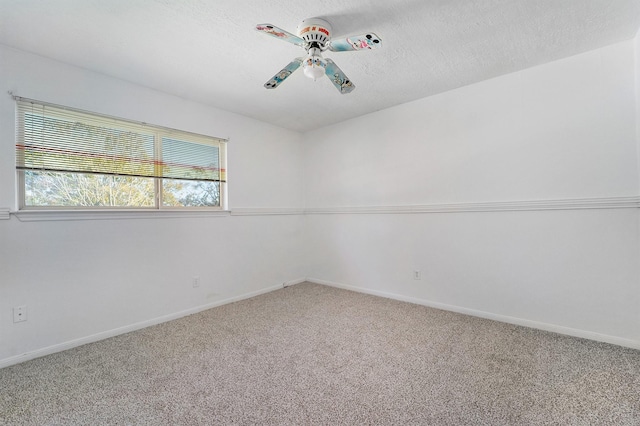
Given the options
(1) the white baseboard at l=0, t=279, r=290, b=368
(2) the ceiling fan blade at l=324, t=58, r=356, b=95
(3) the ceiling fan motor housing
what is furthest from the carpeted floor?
(3) the ceiling fan motor housing

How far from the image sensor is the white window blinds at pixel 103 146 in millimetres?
2193

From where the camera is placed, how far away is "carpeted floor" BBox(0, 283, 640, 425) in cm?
149

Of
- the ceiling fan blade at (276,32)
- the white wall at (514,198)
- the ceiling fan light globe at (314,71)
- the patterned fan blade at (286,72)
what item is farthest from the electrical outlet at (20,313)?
the white wall at (514,198)

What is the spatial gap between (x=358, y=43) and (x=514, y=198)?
2101mm

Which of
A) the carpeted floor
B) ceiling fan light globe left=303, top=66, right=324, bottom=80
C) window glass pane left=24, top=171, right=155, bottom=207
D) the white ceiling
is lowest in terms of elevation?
the carpeted floor

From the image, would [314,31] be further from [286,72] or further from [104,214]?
[104,214]

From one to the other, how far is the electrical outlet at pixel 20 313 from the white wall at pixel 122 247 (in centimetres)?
3

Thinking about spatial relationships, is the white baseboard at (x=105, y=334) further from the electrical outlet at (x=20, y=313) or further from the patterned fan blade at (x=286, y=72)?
the patterned fan blade at (x=286, y=72)

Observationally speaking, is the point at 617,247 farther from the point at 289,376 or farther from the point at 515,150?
the point at 289,376

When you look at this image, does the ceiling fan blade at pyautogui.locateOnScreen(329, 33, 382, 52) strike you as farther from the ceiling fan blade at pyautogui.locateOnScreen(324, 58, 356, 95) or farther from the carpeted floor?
the carpeted floor

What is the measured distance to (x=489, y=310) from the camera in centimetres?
278

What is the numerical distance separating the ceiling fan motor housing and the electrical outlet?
2.90 meters

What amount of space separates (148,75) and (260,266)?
8.17 feet

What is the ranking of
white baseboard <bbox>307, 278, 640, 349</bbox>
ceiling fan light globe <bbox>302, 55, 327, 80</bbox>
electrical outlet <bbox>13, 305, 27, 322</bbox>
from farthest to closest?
white baseboard <bbox>307, 278, 640, 349</bbox>
electrical outlet <bbox>13, 305, 27, 322</bbox>
ceiling fan light globe <bbox>302, 55, 327, 80</bbox>
